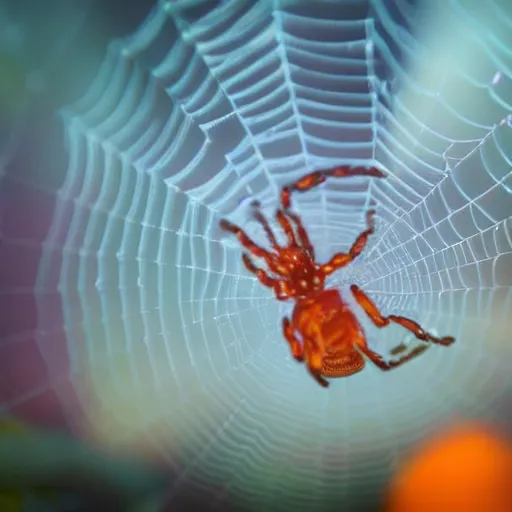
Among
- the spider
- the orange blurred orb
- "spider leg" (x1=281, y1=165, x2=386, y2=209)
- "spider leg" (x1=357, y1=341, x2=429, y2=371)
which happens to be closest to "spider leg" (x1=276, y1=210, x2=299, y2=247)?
the spider

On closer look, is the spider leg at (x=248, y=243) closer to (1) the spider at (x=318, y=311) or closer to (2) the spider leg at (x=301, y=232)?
(1) the spider at (x=318, y=311)

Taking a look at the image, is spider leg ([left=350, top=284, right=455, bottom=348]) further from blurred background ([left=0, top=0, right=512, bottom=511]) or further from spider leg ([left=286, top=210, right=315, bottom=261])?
blurred background ([left=0, top=0, right=512, bottom=511])

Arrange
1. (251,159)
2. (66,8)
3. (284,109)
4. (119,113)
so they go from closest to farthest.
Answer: (66,8) < (119,113) < (284,109) < (251,159)

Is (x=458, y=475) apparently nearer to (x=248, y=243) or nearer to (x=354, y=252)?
(x=354, y=252)

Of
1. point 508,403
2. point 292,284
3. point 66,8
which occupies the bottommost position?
point 508,403

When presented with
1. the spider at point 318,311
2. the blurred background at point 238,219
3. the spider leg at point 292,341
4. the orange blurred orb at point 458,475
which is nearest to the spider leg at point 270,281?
the spider at point 318,311

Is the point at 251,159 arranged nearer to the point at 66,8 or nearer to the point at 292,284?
the point at 292,284

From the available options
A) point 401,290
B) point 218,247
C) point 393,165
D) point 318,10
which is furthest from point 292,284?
point 318,10

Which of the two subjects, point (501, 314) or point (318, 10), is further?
point (501, 314)
